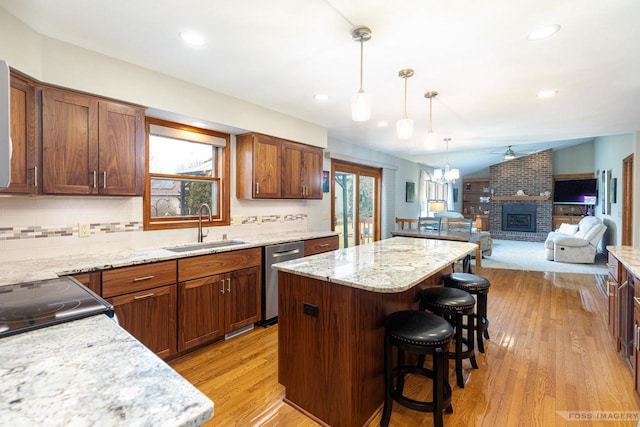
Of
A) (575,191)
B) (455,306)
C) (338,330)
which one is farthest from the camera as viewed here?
(575,191)

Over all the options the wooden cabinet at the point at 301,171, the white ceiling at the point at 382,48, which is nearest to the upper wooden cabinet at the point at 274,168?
the wooden cabinet at the point at 301,171

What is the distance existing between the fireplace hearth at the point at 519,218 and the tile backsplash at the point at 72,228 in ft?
33.9

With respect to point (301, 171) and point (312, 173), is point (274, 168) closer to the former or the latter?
point (301, 171)

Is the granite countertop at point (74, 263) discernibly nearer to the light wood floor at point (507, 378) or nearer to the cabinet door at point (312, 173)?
the light wood floor at point (507, 378)

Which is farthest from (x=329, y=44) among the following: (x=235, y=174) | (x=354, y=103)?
(x=235, y=174)

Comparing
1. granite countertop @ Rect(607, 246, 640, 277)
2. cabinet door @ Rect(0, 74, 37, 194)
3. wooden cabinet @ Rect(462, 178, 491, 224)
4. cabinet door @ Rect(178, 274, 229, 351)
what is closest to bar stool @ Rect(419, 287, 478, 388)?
granite countertop @ Rect(607, 246, 640, 277)

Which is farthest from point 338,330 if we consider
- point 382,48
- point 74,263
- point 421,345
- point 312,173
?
point 312,173

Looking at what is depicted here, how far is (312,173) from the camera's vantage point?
418cm

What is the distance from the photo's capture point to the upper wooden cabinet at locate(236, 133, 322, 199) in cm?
343

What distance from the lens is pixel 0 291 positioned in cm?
143

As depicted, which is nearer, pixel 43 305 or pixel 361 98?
pixel 43 305

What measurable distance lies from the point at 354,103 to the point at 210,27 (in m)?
1.03

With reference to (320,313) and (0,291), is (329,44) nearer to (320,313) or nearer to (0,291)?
(320,313)

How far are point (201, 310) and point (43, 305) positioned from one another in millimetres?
1417
